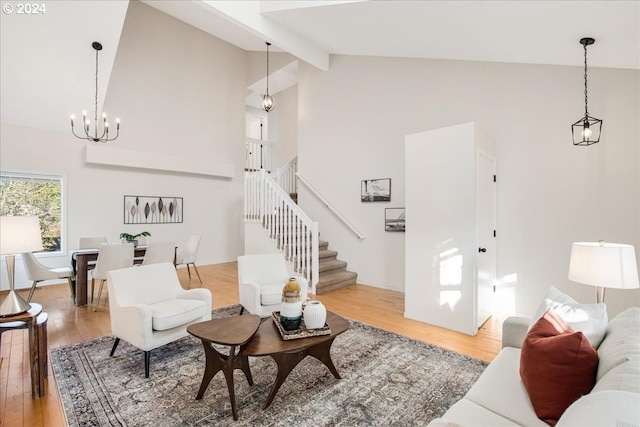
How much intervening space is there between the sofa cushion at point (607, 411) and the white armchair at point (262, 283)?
2.77 meters

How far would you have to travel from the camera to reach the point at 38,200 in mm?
5371

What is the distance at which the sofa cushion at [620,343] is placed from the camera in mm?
1192

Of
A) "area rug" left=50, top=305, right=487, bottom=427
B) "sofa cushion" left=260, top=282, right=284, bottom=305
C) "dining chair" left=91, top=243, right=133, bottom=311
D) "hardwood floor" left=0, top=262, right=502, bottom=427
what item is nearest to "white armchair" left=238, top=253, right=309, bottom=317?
"sofa cushion" left=260, top=282, right=284, bottom=305

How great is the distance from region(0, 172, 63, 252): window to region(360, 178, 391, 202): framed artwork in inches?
217

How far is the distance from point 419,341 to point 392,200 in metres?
2.65

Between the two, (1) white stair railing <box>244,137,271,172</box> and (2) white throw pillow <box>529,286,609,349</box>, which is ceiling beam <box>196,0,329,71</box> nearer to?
(1) white stair railing <box>244,137,271,172</box>

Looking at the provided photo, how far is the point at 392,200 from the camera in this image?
528 centimetres

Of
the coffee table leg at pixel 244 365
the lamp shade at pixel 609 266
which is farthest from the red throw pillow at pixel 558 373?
the coffee table leg at pixel 244 365

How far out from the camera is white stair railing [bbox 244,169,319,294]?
16.5 ft

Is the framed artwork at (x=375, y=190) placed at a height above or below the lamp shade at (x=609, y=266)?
above

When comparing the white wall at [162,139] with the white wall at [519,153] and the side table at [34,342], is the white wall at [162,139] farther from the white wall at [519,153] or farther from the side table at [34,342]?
the side table at [34,342]

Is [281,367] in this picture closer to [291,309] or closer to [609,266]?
[291,309]

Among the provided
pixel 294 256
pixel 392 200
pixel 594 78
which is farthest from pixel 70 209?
pixel 594 78

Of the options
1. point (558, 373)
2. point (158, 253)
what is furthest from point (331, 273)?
point (558, 373)
